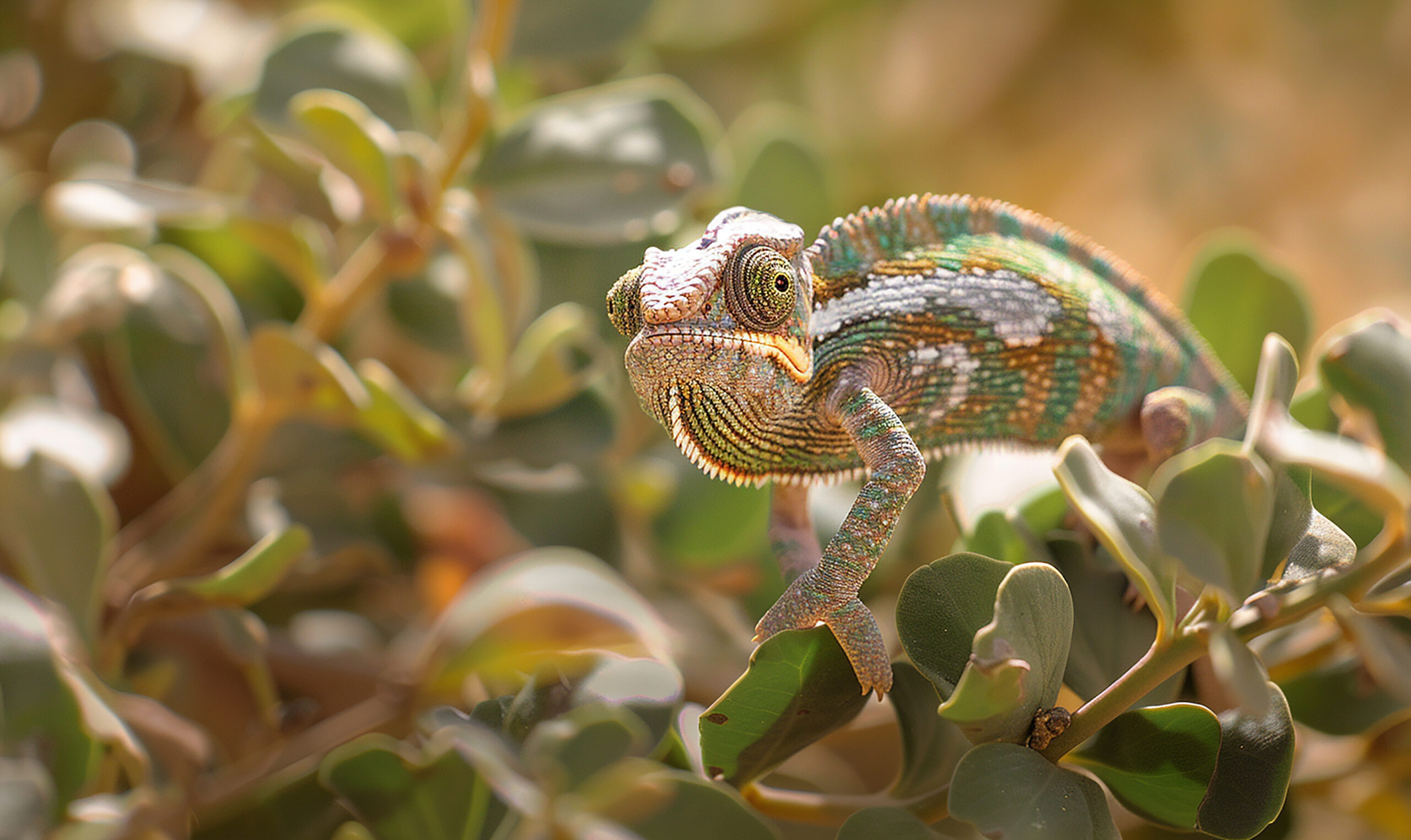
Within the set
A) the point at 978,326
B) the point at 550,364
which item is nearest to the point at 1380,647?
the point at 978,326

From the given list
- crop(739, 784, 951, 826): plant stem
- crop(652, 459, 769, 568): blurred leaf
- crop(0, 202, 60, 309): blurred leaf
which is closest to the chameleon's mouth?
crop(739, 784, 951, 826): plant stem

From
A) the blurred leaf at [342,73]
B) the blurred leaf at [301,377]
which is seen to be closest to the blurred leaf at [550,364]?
the blurred leaf at [301,377]

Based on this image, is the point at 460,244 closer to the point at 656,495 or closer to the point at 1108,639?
the point at 656,495

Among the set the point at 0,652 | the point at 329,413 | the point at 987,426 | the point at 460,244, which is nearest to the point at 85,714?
the point at 0,652

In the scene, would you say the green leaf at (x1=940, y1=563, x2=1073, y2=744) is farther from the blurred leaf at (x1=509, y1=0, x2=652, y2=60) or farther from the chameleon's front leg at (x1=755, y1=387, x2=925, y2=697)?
the blurred leaf at (x1=509, y1=0, x2=652, y2=60)

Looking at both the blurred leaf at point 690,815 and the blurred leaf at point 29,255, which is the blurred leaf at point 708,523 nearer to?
the blurred leaf at point 690,815
